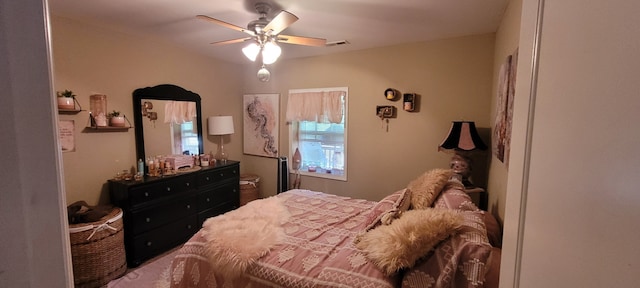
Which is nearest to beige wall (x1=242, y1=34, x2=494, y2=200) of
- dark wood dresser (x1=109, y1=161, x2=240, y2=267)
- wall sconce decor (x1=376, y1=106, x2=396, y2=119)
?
wall sconce decor (x1=376, y1=106, x2=396, y2=119)

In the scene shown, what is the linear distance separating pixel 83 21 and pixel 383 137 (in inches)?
132

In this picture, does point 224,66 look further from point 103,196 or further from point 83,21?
point 103,196

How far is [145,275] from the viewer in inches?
101

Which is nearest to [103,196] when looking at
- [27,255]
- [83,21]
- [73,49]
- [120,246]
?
[120,246]

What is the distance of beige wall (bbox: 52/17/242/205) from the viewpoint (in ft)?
8.34

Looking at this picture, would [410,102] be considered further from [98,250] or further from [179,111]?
[98,250]

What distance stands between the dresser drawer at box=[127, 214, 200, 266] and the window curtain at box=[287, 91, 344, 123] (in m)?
1.93

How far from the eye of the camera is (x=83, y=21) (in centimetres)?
260

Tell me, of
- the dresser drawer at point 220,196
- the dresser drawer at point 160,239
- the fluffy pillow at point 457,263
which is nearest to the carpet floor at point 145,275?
the dresser drawer at point 160,239

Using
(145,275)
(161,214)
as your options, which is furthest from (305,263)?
(161,214)

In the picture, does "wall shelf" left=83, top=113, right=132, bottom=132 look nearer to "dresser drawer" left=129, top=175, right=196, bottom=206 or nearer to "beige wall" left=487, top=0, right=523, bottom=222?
"dresser drawer" left=129, top=175, right=196, bottom=206

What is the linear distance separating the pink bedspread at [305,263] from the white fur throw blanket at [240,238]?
0.16 feet

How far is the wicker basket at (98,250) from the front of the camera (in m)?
2.30

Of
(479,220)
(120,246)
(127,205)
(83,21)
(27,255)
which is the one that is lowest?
(120,246)
